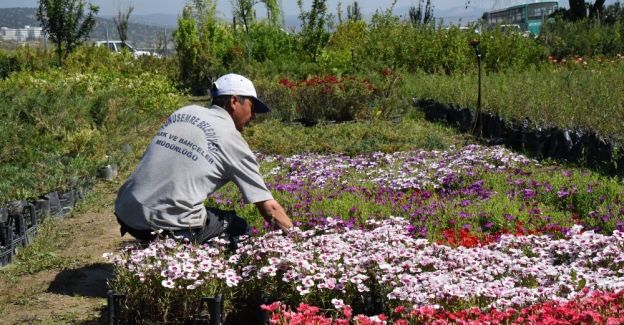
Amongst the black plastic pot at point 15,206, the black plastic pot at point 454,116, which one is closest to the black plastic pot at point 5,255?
the black plastic pot at point 15,206

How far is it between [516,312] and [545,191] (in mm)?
3860

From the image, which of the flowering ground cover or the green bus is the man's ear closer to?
the flowering ground cover

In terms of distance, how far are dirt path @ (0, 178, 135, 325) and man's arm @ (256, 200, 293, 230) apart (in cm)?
115

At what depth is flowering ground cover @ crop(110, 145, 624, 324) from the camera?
13.0 feet

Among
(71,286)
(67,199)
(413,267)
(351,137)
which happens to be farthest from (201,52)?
(413,267)

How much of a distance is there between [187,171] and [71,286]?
156 cm

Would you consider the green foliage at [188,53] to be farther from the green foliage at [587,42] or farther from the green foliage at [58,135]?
the green foliage at [587,42]

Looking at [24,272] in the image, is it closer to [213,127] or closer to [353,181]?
[213,127]

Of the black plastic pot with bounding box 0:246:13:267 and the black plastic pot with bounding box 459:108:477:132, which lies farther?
the black plastic pot with bounding box 459:108:477:132

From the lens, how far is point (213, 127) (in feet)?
15.8

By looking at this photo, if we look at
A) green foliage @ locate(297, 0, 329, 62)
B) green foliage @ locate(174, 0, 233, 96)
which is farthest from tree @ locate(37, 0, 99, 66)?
green foliage @ locate(297, 0, 329, 62)

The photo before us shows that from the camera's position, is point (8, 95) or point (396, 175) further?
point (8, 95)

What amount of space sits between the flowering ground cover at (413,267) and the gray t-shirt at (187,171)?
13.8 inches

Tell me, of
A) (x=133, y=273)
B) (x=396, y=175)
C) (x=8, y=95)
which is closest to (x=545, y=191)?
(x=396, y=175)
